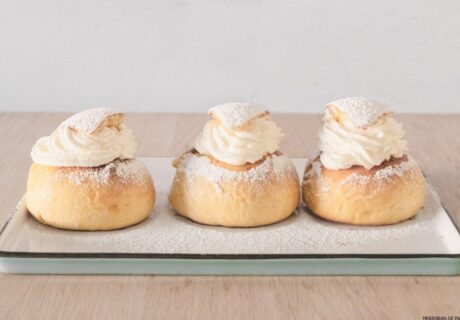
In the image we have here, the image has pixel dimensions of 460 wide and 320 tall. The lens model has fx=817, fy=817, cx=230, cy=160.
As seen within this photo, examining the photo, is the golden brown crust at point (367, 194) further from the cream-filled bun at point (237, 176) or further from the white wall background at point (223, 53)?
the white wall background at point (223, 53)

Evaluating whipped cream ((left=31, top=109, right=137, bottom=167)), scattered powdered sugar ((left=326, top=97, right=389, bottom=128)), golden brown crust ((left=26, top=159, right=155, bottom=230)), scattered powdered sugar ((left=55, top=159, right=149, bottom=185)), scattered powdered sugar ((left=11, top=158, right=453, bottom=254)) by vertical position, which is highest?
scattered powdered sugar ((left=326, top=97, right=389, bottom=128))

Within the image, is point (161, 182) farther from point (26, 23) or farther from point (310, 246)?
point (26, 23)

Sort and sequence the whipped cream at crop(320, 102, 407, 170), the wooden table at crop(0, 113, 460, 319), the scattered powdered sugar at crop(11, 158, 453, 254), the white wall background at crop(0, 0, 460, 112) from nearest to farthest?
1. the wooden table at crop(0, 113, 460, 319)
2. the scattered powdered sugar at crop(11, 158, 453, 254)
3. the whipped cream at crop(320, 102, 407, 170)
4. the white wall background at crop(0, 0, 460, 112)

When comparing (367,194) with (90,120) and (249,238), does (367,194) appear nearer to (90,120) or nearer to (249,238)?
(249,238)

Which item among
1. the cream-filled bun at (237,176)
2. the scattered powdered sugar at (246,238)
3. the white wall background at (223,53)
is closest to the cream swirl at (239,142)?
the cream-filled bun at (237,176)

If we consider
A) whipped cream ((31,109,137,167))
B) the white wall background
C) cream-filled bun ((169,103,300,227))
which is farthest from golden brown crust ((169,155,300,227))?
the white wall background

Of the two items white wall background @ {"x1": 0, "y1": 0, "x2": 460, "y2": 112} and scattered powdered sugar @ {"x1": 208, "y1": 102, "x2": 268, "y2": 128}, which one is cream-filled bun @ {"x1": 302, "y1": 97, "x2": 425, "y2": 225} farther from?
white wall background @ {"x1": 0, "y1": 0, "x2": 460, "y2": 112}
